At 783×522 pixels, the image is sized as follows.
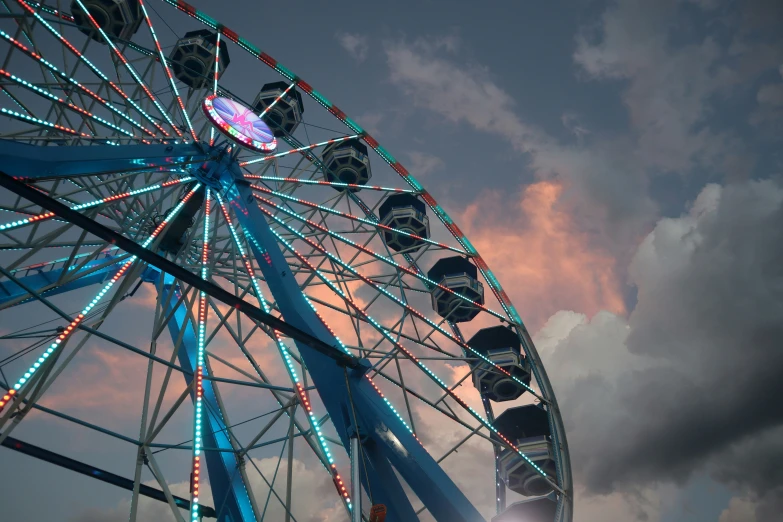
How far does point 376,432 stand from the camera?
7.59m

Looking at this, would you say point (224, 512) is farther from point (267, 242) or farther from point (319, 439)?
point (267, 242)

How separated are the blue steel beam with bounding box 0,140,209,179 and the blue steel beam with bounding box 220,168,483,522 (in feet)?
9.37

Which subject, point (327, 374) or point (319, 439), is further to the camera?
point (327, 374)

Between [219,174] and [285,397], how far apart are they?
4823 millimetres

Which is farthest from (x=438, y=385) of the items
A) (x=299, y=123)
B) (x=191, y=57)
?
(x=191, y=57)

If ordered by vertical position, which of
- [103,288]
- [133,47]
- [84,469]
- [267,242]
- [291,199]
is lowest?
[84,469]

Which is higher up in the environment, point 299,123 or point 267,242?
point 299,123

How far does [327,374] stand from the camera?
26.4 ft

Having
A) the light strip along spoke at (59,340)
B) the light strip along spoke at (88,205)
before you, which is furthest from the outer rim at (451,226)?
the light strip along spoke at (59,340)

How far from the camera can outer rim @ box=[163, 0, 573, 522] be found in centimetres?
1318

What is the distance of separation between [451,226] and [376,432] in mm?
10696

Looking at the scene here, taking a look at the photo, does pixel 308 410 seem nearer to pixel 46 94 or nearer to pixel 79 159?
pixel 79 159

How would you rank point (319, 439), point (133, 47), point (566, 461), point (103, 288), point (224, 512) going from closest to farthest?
point (319, 439), point (103, 288), point (224, 512), point (566, 461), point (133, 47)

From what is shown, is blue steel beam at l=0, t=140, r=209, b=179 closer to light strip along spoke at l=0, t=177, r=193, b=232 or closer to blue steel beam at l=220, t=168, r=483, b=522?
light strip along spoke at l=0, t=177, r=193, b=232
